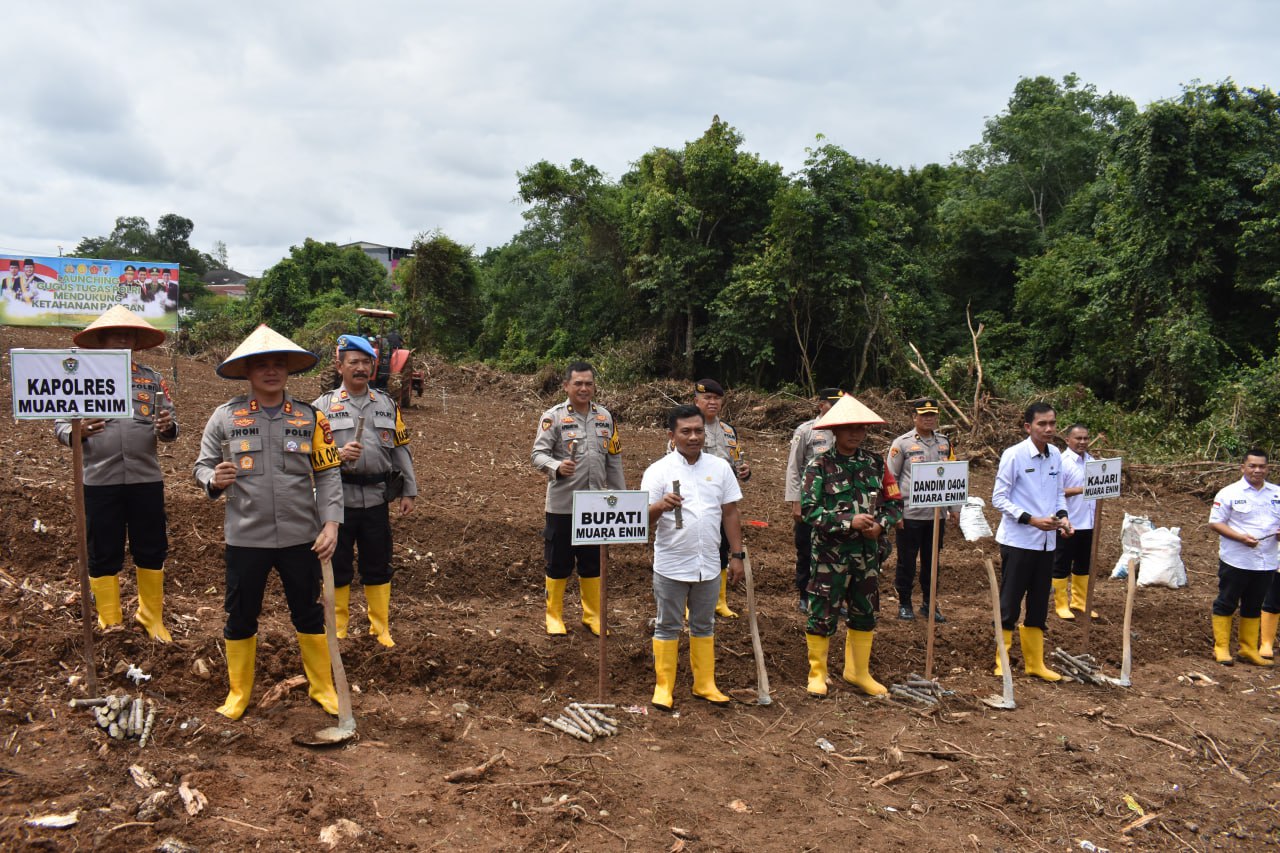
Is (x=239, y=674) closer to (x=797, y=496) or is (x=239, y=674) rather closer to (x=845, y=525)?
(x=845, y=525)

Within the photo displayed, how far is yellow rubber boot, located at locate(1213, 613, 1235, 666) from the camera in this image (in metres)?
6.60

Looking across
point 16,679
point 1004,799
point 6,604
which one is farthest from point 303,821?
point 1004,799

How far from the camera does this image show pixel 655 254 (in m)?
20.6

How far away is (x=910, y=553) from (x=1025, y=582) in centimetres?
127

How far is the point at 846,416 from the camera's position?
510cm

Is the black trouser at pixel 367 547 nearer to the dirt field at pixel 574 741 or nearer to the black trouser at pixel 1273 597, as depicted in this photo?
the dirt field at pixel 574 741

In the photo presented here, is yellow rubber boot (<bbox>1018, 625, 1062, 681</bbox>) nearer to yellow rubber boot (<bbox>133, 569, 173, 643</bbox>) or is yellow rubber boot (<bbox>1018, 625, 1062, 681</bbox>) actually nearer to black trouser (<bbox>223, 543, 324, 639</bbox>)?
black trouser (<bbox>223, 543, 324, 639</bbox>)

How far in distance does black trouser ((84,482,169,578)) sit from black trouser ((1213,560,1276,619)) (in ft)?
25.5

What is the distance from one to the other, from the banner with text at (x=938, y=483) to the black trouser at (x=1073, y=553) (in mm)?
2319

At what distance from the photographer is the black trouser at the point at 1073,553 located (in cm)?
741

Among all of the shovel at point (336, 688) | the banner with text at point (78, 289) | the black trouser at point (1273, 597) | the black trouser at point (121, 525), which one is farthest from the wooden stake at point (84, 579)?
the banner with text at point (78, 289)

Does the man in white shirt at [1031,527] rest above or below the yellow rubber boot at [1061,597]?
above

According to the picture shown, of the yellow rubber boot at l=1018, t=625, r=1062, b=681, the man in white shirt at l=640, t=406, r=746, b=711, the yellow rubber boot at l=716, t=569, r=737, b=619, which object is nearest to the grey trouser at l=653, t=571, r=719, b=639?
the man in white shirt at l=640, t=406, r=746, b=711

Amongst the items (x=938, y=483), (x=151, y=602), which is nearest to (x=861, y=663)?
(x=938, y=483)
